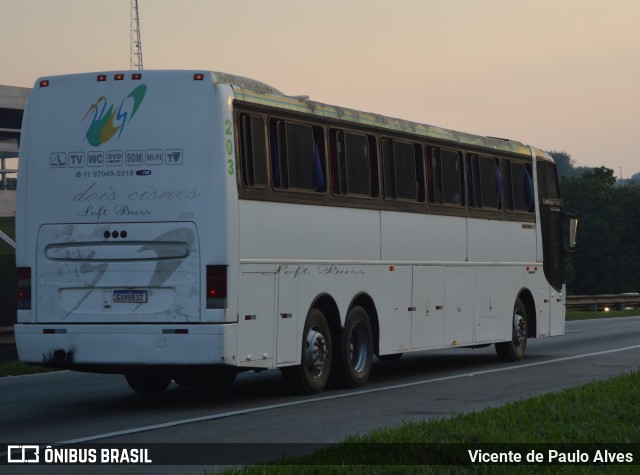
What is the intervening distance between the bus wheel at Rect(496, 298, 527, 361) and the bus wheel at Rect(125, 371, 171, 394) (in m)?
7.31

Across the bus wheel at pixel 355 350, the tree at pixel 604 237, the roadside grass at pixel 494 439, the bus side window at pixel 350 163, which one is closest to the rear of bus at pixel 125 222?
the bus side window at pixel 350 163

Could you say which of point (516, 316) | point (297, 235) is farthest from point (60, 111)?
point (516, 316)

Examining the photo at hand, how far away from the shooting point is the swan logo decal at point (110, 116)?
14.7 metres

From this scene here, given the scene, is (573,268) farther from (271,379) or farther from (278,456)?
(278,456)

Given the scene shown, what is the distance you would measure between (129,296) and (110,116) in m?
1.95

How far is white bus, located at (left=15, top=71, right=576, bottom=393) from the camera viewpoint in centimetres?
1427

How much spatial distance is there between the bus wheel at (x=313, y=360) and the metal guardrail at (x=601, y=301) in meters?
35.8

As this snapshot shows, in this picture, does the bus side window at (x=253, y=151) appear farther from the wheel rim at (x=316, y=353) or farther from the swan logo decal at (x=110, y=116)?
the wheel rim at (x=316, y=353)

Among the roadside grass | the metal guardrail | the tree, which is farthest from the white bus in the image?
the tree

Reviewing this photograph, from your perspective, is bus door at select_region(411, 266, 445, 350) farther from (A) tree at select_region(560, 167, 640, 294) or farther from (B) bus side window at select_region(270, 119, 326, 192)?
(A) tree at select_region(560, 167, 640, 294)

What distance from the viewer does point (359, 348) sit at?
17516 mm

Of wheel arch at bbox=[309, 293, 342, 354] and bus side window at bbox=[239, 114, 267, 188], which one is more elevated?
bus side window at bbox=[239, 114, 267, 188]

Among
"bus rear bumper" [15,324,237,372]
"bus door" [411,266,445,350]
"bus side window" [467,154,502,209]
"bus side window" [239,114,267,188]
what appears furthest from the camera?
"bus side window" [467,154,502,209]

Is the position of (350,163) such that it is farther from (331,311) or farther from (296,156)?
(331,311)
